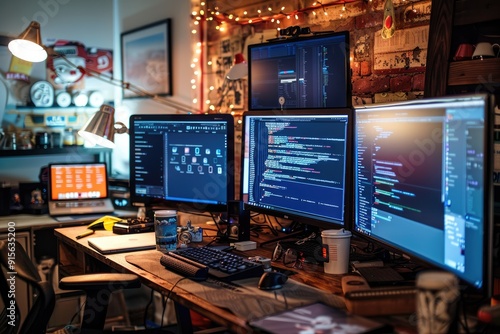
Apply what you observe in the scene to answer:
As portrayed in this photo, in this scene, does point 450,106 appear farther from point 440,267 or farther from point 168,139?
point 168,139

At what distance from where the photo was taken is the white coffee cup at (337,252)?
1908 mm

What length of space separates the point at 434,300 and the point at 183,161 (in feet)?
5.05

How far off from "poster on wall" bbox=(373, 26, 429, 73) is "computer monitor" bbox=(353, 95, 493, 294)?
47 centimetres

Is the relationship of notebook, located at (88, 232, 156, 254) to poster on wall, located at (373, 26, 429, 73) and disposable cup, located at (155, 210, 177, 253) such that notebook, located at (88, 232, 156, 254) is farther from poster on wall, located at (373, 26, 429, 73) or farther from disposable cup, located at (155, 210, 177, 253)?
poster on wall, located at (373, 26, 429, 73)

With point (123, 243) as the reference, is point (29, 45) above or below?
above

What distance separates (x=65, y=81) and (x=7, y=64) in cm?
41

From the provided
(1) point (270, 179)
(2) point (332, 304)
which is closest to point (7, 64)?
(1) point (270, 179)

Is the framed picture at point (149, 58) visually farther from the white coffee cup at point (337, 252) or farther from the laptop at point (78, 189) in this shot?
the white coffee cup at point (337, 252)

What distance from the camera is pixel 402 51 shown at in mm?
2303

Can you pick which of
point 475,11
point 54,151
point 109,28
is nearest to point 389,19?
point 475,11

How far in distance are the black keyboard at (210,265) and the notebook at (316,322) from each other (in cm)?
36

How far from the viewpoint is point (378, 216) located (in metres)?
1.84

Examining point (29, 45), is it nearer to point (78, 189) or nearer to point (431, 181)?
point (78, 189)

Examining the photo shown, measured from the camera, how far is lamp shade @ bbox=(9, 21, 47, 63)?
2.87 m
